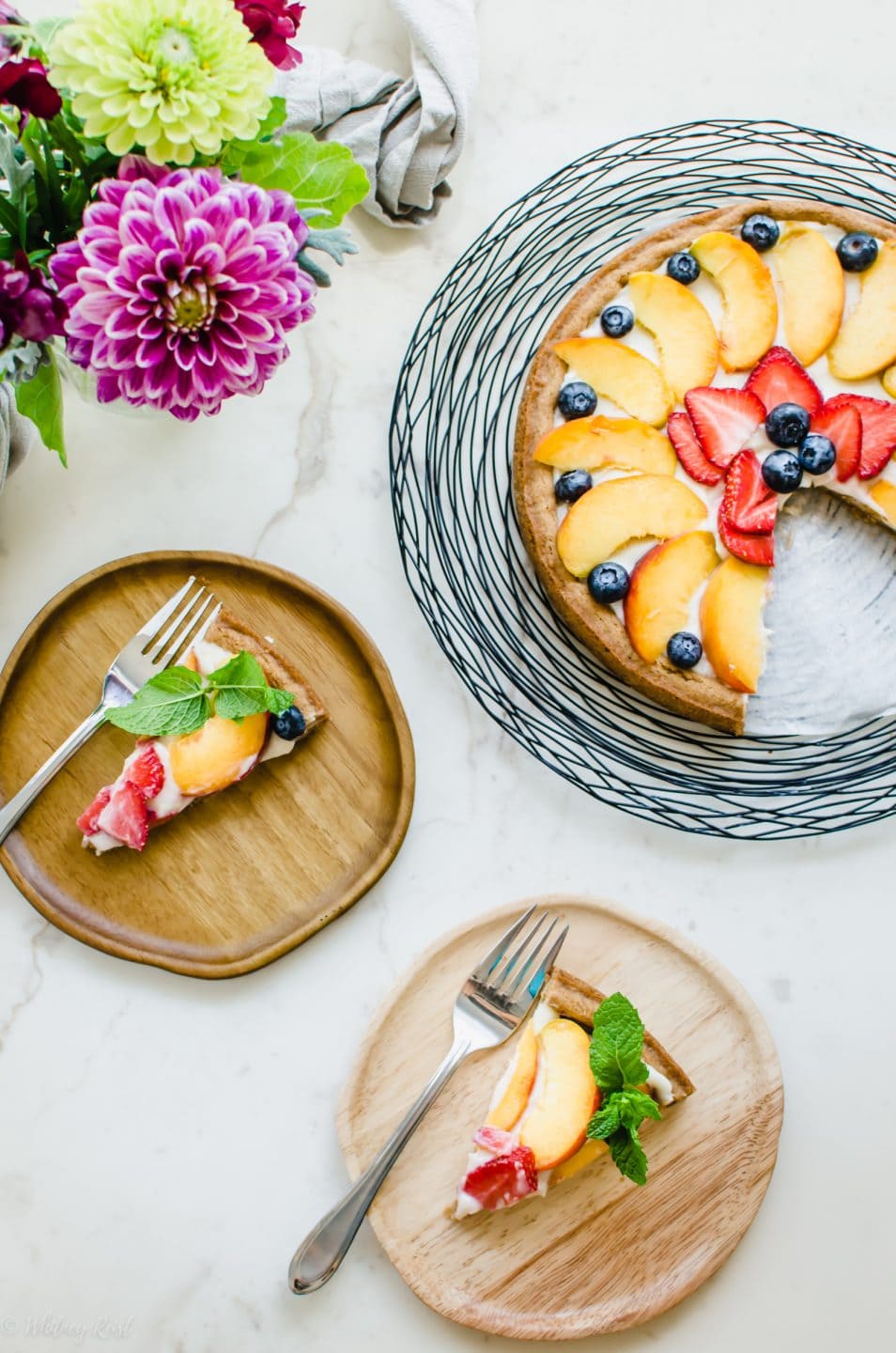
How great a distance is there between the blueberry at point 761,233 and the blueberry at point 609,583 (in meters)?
0.79

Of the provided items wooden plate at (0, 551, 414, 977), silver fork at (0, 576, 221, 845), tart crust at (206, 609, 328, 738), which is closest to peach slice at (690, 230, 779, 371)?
wooden plate at (0, 551, 414, 977)

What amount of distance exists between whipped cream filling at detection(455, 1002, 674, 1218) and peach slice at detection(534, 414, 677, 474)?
1.18 meters

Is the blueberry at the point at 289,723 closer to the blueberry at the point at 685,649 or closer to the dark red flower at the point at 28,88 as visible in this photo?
the blueberry at the point at 685,649

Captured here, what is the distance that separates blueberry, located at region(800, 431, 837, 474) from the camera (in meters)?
2.40

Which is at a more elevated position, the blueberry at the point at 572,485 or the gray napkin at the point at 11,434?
the blueberry at the point at 572,485

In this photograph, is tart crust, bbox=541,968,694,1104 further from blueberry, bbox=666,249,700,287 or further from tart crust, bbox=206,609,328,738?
blueberry, bbox=666,249,700,287

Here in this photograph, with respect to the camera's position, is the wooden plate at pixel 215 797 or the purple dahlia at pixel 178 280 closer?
the purple dahlia at pixel 178 280

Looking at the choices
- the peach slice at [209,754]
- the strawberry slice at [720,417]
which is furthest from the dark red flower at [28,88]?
the strawberry slice at [720,417]

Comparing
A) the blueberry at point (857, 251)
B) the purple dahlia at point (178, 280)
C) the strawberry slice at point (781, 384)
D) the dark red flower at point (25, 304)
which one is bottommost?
the dark red flower at point (25, 304)

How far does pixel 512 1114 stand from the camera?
2.32 m

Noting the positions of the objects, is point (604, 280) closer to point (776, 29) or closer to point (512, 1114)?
point (776, 29)

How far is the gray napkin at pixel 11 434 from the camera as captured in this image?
221cm

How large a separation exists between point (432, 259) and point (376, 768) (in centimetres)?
121

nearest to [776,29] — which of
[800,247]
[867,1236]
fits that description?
[800,247]
